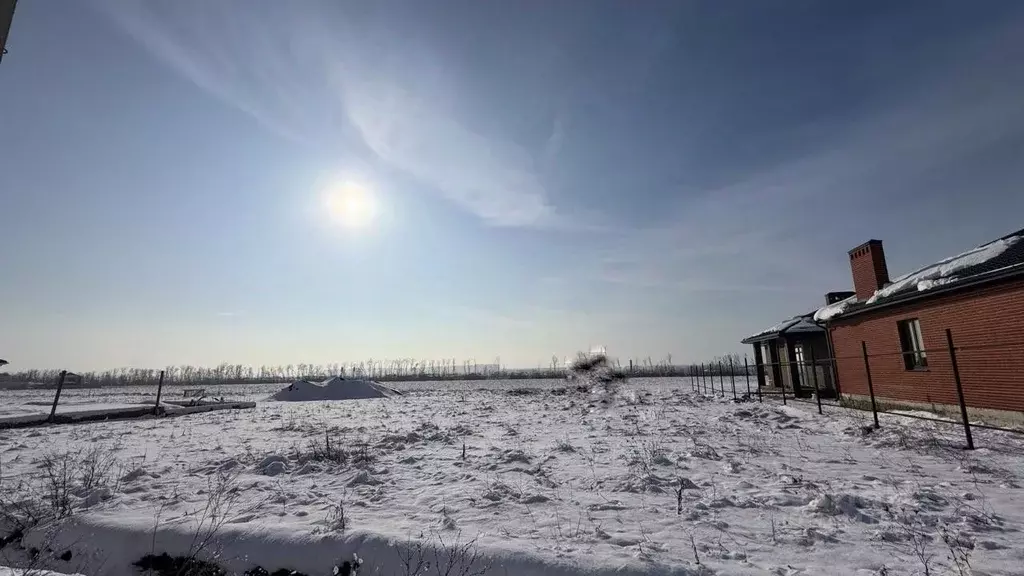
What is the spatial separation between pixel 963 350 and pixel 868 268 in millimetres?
5740

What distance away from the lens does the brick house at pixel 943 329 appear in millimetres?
10688

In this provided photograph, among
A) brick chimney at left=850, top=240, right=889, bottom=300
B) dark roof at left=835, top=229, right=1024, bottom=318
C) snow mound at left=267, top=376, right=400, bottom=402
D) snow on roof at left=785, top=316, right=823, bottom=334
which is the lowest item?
snow mound at left=267, top=376, right=400, bottom=402

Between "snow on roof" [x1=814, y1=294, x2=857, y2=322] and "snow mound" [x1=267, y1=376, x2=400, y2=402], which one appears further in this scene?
"snow mound" [x1=267, y1=376, x2=400, y2=402]

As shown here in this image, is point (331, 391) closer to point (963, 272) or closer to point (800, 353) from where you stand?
point (800, 353)

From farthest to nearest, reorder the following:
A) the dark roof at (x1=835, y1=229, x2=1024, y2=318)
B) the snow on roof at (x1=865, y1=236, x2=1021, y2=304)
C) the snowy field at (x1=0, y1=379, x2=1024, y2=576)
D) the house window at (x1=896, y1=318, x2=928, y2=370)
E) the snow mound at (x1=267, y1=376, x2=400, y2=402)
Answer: the snow mound at (x1=267, y1=376, x2=400, y2=402)
the house window at (x1=896, y1=318, x2=928, y2=370)
the snow on roof at (x1=865, y1=236, x2=1021, y2=304)
the dark roof at (x1=835, y1=229, x2=1024, y2=318)
the snowy field at (x1=0, y1=379, x2=1024, y2=576)

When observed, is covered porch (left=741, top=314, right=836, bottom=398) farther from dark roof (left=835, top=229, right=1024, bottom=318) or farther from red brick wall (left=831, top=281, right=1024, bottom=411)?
dark roof (left=835, top=229, right=1024, bottom=318)

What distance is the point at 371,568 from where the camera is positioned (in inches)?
178

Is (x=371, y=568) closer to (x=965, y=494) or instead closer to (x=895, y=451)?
(x=965, y=494)

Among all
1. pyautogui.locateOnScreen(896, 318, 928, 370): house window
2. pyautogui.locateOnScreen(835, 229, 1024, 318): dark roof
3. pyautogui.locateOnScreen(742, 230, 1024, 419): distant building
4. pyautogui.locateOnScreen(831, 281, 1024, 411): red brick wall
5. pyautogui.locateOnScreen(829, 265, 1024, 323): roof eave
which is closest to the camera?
pyautogui.locateOnScreen(829, 265, 1024, 323): roof eave

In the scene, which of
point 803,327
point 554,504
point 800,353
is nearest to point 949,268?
point 803,327

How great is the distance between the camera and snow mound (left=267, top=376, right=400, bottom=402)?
32938 mm

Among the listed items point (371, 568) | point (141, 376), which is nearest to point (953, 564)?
point (371, 568)

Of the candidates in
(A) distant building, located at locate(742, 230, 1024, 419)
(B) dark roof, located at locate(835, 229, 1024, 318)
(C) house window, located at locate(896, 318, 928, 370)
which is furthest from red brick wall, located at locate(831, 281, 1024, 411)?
(B) dark roof, located at locate(835, 229, 1024, 318)

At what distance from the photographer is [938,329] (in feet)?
42.0
